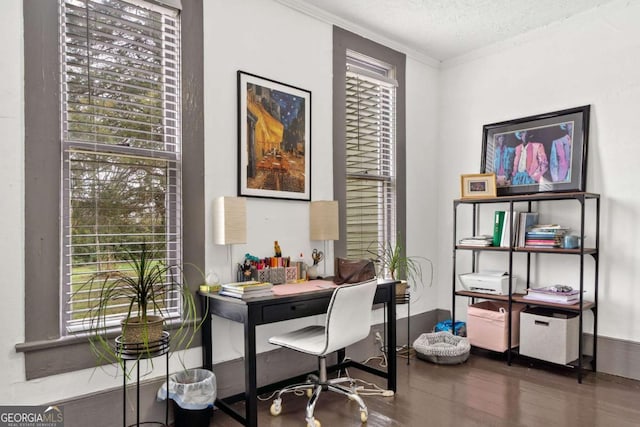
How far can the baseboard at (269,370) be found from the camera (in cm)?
234

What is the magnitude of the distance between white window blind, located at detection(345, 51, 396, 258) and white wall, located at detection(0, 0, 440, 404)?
9.8 inches

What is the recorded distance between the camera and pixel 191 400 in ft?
8.10

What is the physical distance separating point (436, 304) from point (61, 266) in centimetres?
349

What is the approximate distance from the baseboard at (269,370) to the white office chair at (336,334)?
0.30m

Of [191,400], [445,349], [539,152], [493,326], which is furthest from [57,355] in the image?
[539,152]

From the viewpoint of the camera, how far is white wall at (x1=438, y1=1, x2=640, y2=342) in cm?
333

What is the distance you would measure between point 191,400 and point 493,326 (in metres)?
2.53

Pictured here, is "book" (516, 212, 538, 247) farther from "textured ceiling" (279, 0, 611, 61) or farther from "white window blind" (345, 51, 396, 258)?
"textured ceiling" (279, 0, 611, 61)

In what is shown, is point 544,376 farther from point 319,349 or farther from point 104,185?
point 104,185

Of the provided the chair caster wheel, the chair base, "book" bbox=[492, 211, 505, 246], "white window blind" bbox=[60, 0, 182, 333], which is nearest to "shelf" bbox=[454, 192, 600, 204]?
"book" bbox=[492, 211, 505, 246]

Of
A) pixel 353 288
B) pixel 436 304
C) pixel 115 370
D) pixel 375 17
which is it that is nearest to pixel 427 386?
pixel 353 288

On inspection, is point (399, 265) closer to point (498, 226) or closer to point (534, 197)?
point (498, 226)

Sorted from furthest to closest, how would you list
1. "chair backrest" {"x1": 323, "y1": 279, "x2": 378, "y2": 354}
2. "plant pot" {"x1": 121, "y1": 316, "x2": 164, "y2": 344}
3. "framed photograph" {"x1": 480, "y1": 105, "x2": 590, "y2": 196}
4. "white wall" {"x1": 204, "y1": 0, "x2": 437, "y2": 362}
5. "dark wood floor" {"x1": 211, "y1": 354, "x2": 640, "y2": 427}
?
"framed photograph" {"x1": 480, "y1": 105, "x2": 590, "y2": 196} < "white wall" {"x1": 204, "y1": 0, "x2": 437, "y2": 362} < "dark wood floor" {"x1": 211, "y1": 354, "x2": 640, "y2": 427} < "chair backrest" {"x1": 323, "y1": 279, "x2": 378, "y2": 354} < "plant pot" {"x1": 121, "y1": 316, "x2": 164, "y2": 344}

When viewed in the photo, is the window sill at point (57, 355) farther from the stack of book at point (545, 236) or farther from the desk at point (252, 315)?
the stack of book at point (545, 236)
